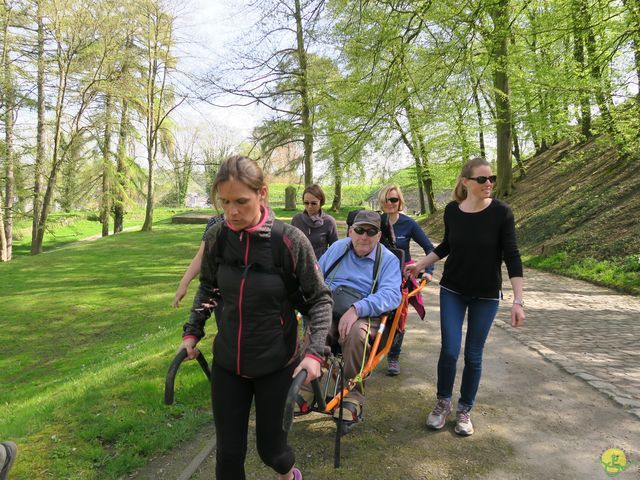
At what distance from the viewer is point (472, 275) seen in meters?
3.45

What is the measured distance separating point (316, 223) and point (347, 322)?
2675mm

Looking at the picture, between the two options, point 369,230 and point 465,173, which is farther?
point 369,230

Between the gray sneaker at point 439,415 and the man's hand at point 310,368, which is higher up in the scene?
the man's hand at point 310,368

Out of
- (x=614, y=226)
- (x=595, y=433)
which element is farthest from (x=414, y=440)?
(x=614, y=226)

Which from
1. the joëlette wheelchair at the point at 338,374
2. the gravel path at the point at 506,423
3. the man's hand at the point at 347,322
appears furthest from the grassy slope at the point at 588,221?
the man's hand at the point at 347,322

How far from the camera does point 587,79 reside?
40.5 ft

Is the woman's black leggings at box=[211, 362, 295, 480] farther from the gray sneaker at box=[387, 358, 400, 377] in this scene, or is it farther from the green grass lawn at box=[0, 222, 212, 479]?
the gray sneaker at box=[387, 358, 400, 377]

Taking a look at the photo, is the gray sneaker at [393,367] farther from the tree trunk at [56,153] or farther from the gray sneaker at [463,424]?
the tree trunk at [56,153]

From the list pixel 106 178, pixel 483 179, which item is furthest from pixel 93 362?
pixel 106 178

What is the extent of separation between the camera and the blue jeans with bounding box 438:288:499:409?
11.4ft

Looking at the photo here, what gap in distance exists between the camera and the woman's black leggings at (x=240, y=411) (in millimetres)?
2266

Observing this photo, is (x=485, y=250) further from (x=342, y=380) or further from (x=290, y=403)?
(x=290, y=403)

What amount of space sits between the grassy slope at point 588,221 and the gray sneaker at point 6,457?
1020 cm

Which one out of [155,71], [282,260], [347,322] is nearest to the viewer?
[282,260]
